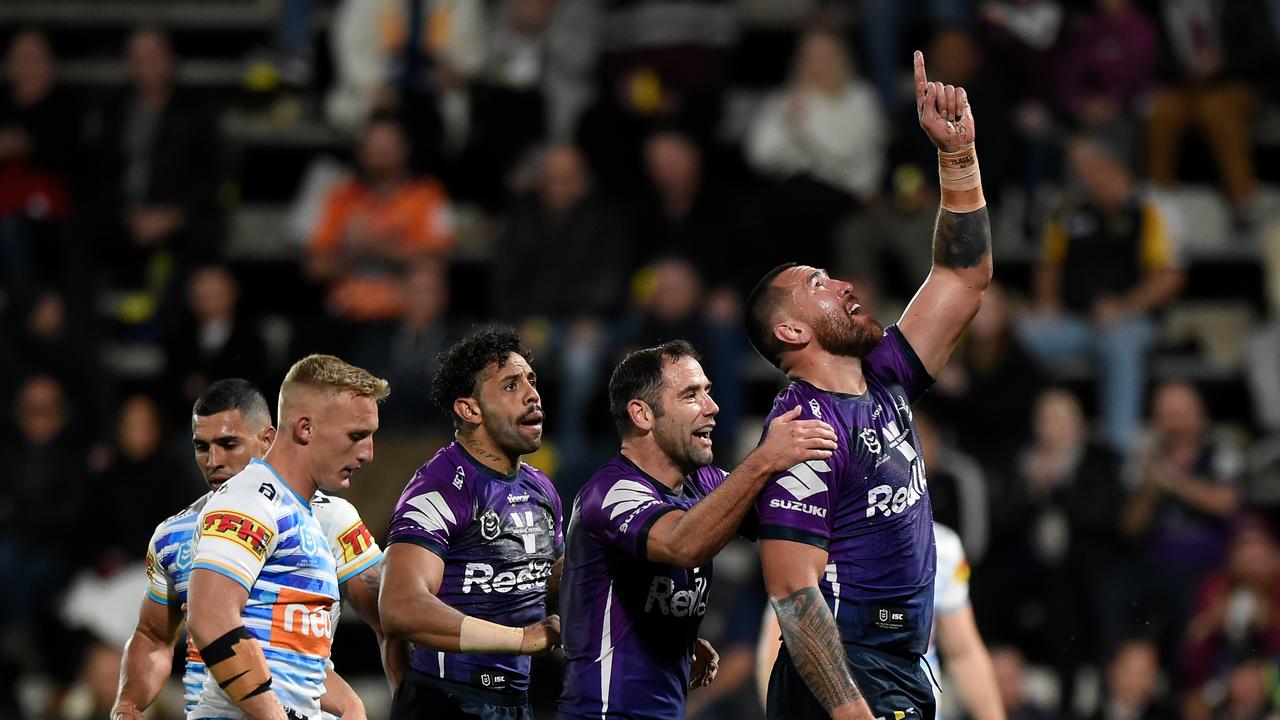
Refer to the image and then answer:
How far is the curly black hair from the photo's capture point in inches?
275

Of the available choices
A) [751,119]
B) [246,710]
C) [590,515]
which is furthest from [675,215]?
[246,710]

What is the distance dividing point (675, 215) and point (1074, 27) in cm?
420

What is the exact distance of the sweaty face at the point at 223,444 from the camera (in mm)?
6801

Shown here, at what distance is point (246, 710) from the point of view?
5.80 m

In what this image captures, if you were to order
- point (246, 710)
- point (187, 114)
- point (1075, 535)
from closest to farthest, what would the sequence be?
point (246, 710)
point (1075, 535)
point (187, 114)

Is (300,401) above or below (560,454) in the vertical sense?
above

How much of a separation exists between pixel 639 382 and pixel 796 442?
0.81 metres

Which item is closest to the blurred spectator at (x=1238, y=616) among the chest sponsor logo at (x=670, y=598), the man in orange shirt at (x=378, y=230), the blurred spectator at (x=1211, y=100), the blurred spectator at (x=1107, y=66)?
the blurred spectator at (x=1211, y=100)

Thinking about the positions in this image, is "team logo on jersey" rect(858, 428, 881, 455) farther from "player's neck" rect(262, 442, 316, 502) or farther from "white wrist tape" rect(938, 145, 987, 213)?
"player's neck" rect(262, 442, 316, 502)

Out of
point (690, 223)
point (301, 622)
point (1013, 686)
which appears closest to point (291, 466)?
point (301, 622)

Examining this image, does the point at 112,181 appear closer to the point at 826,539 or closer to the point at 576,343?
the point at 576,343

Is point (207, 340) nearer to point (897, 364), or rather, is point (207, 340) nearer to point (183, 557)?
point (183, 557)

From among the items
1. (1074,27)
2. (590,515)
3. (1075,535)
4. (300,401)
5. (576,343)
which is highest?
(1074,27)

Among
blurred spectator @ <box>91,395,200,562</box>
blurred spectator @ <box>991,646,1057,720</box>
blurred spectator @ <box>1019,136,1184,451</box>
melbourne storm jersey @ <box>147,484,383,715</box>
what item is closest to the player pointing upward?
melbourne storm jersey @ <box>147,484,383,715</box>
